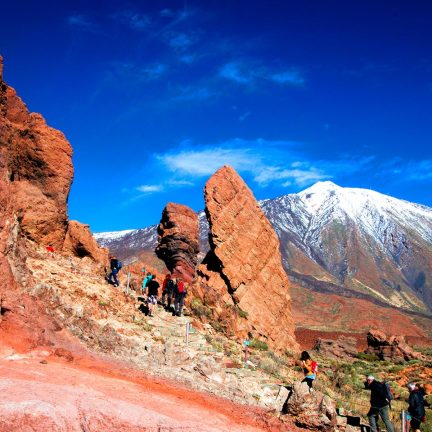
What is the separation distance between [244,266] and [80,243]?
380 inches

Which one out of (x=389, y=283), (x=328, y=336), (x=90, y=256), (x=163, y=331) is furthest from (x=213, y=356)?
(x=389, y=283)

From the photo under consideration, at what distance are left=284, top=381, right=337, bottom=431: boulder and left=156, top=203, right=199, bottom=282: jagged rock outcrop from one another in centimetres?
1835

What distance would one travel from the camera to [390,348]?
40.0m

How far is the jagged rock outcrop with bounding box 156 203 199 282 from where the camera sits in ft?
100

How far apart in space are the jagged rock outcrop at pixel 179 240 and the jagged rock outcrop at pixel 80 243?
7240mm

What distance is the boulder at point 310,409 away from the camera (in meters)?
11.2

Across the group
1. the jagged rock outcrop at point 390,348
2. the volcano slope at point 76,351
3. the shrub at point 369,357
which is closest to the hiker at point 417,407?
the volcano slope at point 76,351

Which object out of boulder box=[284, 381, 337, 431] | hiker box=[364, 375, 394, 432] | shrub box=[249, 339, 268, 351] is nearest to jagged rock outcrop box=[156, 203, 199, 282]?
shrub box=[249, 339, 268, 351]

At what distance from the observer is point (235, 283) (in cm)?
2692

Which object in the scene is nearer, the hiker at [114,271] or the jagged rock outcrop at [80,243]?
the hiker at [114,271]

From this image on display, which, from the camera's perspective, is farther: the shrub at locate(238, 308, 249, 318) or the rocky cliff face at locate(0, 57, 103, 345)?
the shrub at locate(238, 308, 249, 318)

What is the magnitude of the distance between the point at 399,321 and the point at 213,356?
256ft

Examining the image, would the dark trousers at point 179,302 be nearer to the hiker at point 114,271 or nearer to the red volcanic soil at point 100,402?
the hiker at point 114,271

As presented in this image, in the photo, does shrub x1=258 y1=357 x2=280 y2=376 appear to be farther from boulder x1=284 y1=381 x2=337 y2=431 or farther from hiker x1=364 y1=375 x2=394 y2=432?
hiker x1=364 y1=375 x2=394 y2=432
